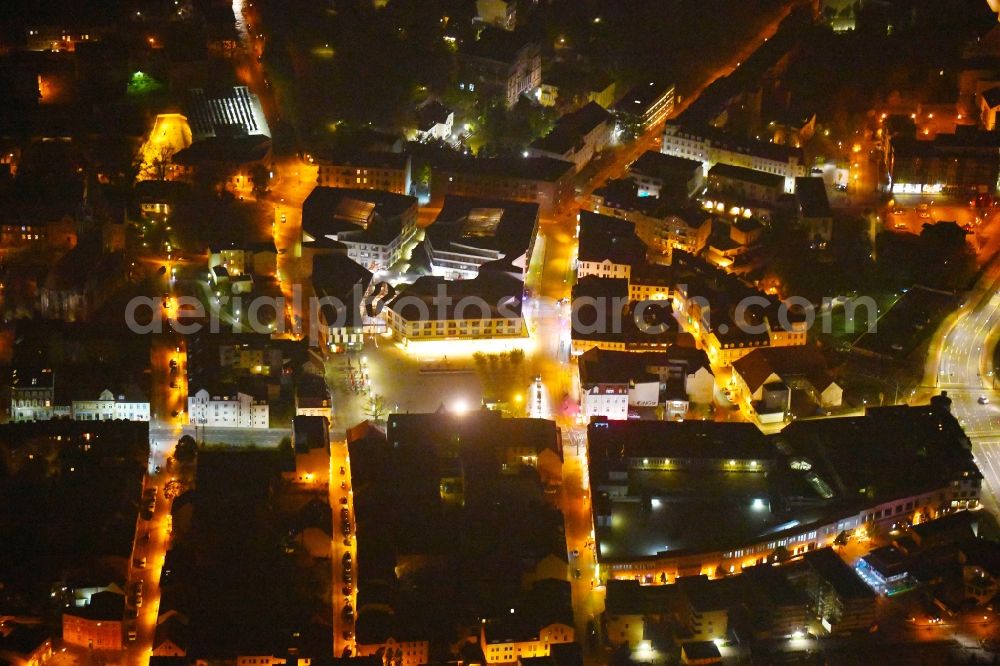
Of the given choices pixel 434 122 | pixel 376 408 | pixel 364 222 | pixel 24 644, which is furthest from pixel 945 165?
pixel 24 644

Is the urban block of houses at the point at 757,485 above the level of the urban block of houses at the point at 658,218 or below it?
below

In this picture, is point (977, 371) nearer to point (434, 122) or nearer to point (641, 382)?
point (641, 382)

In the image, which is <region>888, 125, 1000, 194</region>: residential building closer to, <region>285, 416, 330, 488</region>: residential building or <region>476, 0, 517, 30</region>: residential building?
<region>476, 0, 517, 30</region>: residential building

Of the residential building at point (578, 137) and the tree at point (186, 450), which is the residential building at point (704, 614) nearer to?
the tree at point (186, 450)

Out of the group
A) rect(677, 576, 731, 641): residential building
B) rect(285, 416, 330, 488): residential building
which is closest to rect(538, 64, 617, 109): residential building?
rect(285, 416, 330, 488): residential building

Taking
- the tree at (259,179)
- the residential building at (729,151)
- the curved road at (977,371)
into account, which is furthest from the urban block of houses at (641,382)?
the tree at (259,179)
